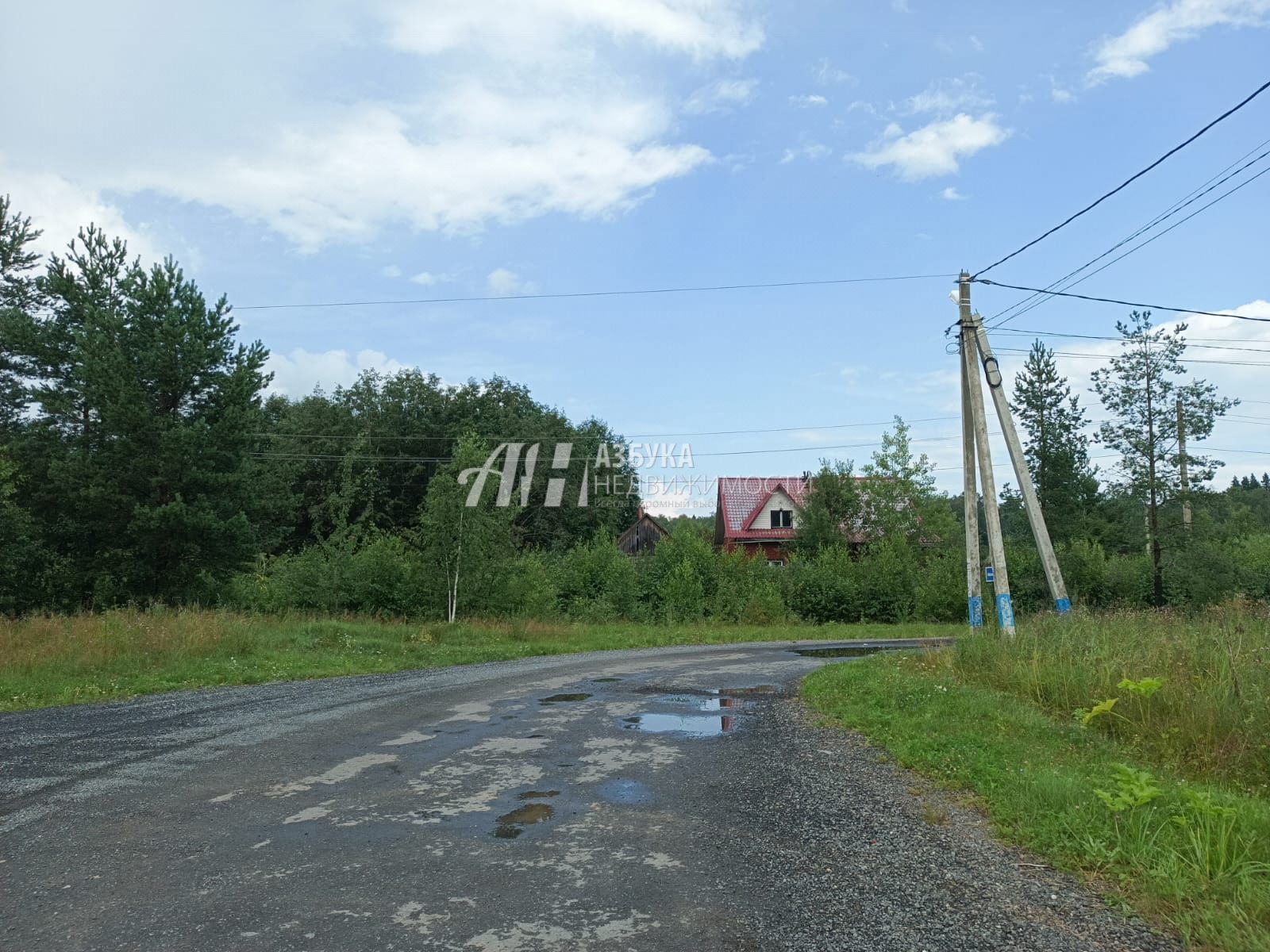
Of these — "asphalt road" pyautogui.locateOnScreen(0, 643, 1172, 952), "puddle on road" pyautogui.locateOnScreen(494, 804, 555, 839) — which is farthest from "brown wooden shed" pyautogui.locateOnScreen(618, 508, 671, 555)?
"puddle on road" pyautogui.locateOnScreen(494, 804, 555, 839)

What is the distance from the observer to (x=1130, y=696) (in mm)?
8219

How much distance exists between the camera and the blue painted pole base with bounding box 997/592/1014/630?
558 inches

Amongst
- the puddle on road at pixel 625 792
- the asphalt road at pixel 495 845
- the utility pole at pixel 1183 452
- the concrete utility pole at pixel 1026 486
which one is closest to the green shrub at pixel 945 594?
the utility pole at pixel 1183 452

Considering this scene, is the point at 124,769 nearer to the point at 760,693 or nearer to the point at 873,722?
the point at 873,722

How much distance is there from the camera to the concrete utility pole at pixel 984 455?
572 inches

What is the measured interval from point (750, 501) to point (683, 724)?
46123 millimetres

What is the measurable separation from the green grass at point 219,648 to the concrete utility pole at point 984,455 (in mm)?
9996

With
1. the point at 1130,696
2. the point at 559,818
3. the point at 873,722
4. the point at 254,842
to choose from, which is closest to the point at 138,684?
the point at 254,842

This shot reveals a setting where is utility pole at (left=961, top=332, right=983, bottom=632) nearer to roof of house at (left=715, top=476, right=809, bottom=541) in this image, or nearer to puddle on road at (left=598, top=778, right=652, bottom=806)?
puddle on road at (left=598, top=778, right=652, bottom=806)

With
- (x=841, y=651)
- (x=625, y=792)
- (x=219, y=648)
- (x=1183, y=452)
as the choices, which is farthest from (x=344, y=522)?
(x=1183, y=452)

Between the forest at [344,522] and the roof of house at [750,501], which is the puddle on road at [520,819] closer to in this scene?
the forest at [344,522]

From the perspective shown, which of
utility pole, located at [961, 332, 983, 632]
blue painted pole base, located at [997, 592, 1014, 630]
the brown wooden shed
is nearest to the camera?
blue painted pole base, located at [997, 592, 1014, 630]

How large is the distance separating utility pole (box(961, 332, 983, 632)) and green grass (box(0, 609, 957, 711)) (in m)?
8.87

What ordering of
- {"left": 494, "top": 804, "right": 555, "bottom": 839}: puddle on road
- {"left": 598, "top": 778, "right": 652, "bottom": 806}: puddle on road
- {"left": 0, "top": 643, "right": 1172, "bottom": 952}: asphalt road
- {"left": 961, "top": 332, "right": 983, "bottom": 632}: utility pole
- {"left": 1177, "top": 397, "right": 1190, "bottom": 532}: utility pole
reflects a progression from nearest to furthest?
1. {"left": 0, "top": 643, "right": 1172, "bottom": 952}: asphalt road
2. {"left": 494, "top": 804, "right": 555, "bottom": 839}: puddle on road
3. {"left": 598, "top": 778, "right": 652, "bottom": 806}: puddle on road
4. {"left": 961, "top": 332, "right": 983, "bottom": 632}: utility pole
5. {"left": 1177, "top": 397, "right": 1190, "bottom": 532}: utility pole
